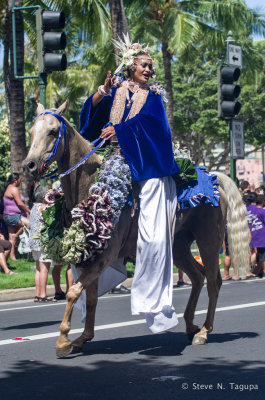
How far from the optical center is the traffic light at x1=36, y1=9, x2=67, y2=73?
37.7ft

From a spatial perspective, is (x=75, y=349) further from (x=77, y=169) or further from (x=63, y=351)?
(x=77, y=169)

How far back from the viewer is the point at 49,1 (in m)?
21.0

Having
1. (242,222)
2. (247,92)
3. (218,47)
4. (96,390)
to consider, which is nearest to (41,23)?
(242,222)

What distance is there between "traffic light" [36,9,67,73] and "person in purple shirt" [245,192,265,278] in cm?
593

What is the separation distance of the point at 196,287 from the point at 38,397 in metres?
A: 3.02

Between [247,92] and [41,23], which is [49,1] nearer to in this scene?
[41,23]

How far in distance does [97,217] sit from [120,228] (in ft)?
1.25

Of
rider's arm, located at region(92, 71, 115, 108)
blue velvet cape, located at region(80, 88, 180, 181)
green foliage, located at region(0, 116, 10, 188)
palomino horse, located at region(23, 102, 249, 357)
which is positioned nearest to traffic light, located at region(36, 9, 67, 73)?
palomino horse, located at region(23, 102, 249, 357)

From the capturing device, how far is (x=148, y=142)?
6.79 m

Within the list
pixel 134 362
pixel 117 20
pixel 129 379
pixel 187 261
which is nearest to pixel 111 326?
pixel 187 261

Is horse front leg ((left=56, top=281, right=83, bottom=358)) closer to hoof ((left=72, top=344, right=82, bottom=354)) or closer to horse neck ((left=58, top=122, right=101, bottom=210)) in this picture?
hoof ((left=72, top=344, right=82, bottom=354))

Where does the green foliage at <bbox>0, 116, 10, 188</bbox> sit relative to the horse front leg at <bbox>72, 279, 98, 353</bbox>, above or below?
above

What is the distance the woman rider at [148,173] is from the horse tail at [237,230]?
1.28m

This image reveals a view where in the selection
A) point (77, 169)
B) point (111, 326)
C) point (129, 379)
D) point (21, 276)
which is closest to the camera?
point (129, 379)
